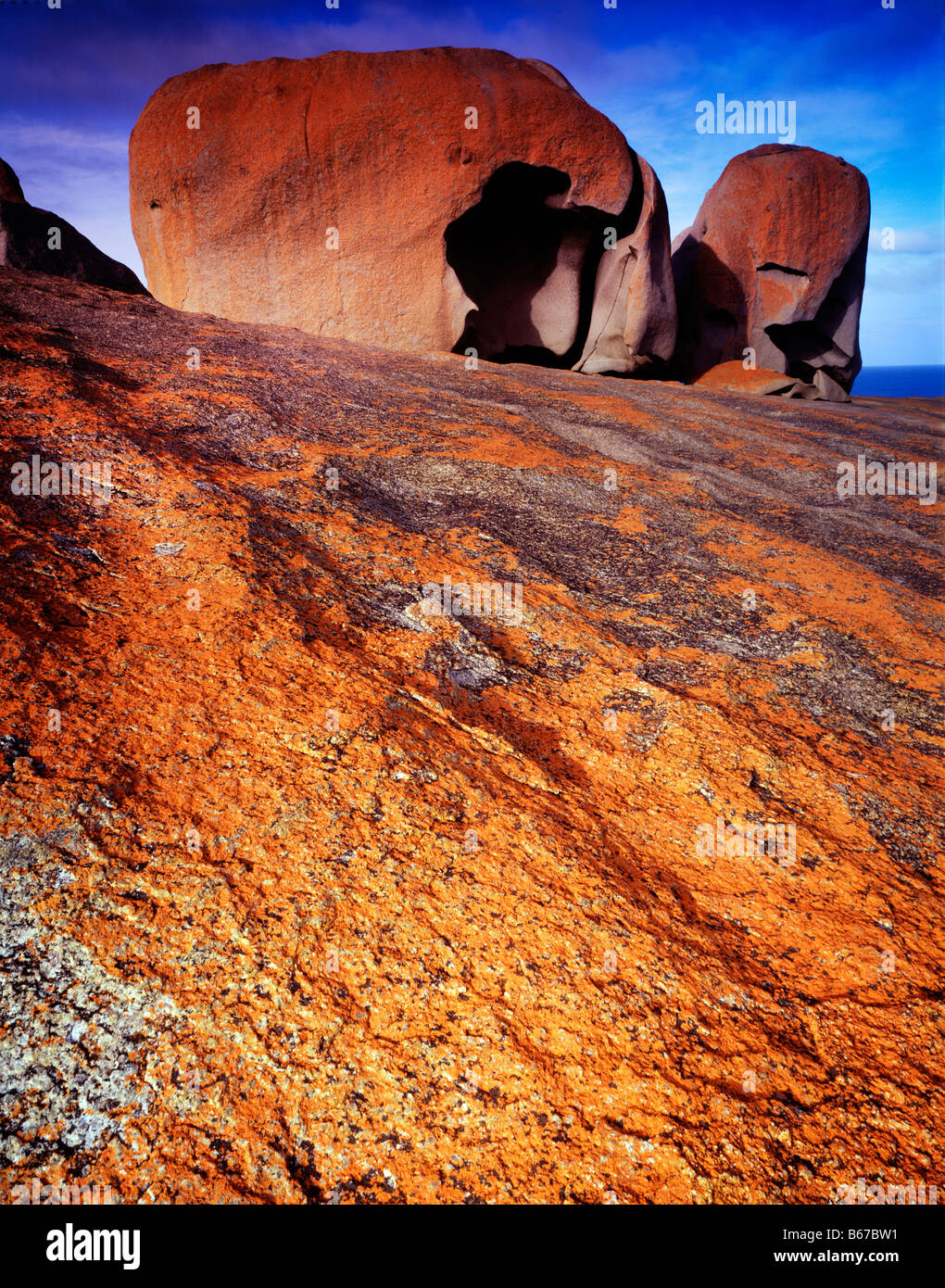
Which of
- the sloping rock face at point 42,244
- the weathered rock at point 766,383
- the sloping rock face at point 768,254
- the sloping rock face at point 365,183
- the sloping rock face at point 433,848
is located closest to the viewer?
the sloping rock face at point 433,848

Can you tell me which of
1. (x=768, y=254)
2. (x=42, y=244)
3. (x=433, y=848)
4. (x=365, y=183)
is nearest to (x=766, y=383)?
(x=768, y=254)

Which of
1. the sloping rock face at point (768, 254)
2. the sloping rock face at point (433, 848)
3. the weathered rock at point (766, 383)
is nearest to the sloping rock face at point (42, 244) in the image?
the sloping rock face at point (433, 848)

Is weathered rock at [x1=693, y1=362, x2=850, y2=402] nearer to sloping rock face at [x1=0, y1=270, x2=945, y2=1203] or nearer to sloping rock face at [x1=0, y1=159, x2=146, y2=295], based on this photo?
sloping rock face at [x1=0, y1=159, x2=146, y2=295]

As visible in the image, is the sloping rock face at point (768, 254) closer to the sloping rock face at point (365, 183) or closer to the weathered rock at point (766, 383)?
the weathered rock at point (766, 383)

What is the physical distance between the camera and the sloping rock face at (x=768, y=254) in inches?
575

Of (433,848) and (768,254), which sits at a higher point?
(768,254)

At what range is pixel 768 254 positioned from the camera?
14.6 meters

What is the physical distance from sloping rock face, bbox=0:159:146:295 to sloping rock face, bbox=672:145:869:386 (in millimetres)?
11285

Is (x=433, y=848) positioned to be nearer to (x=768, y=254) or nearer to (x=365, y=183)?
(x=365, y=183)

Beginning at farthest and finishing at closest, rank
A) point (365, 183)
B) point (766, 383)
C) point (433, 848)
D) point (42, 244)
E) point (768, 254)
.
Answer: point (768, 254) < point (766, 383) < point (365, 183) < point (42, 244) < point (433, 848)

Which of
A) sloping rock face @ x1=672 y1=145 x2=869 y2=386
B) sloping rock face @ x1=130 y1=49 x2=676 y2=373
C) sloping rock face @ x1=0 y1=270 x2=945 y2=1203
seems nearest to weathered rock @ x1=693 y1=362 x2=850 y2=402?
sloping rock face @ x1=672 y1=145 x2=869 y2=386

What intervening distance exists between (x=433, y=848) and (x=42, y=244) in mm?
9236

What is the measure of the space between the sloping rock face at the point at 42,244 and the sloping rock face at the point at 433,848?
5569 mm
